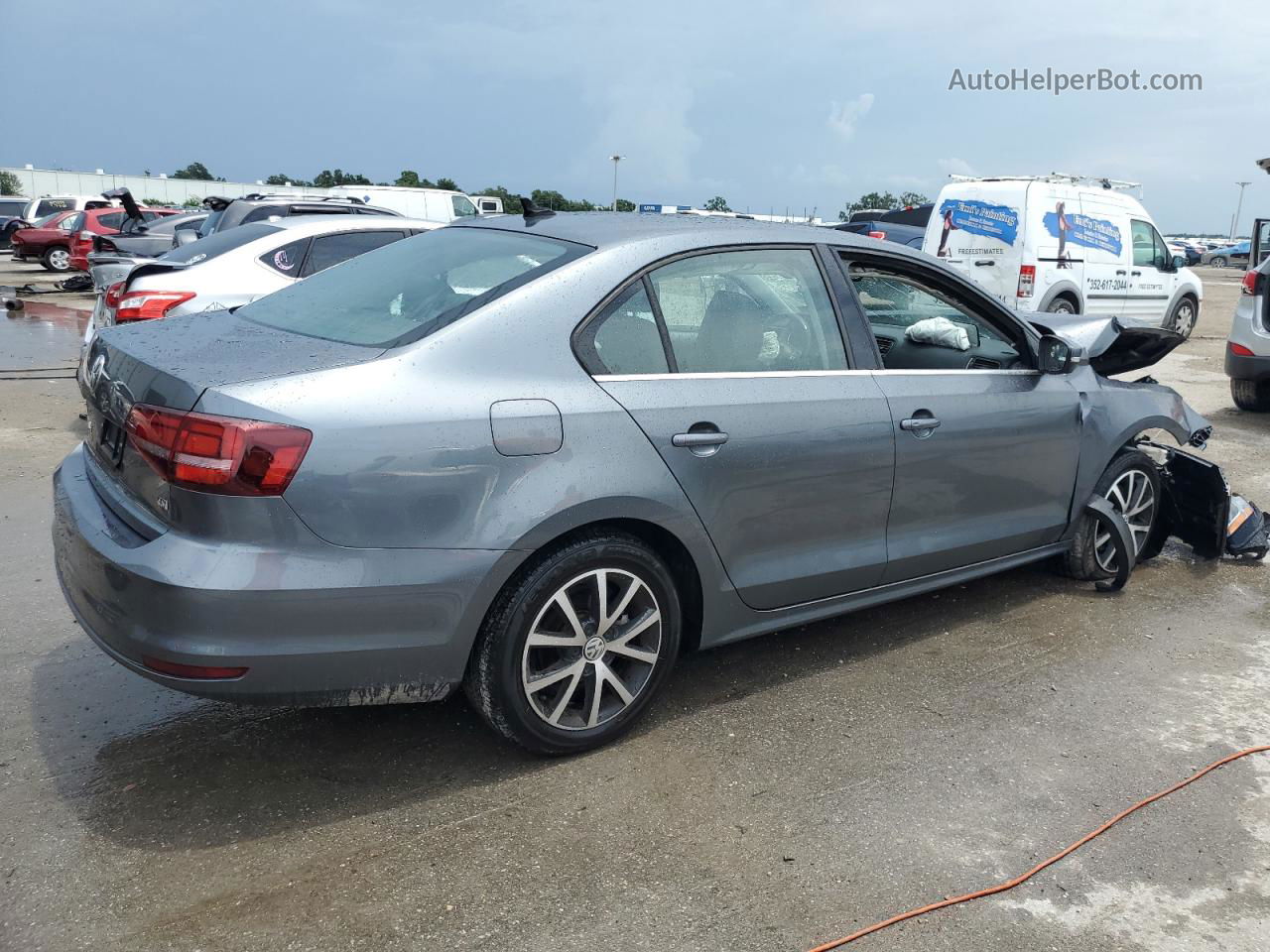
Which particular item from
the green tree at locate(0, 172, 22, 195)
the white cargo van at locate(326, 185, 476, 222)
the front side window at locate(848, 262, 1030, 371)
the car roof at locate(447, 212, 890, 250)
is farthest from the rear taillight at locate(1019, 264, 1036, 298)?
the green tree at locate(0, 172, 22, 195)

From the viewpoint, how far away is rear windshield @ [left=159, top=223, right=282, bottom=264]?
7.15 m

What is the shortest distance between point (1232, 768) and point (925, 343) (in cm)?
209

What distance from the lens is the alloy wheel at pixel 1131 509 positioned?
16.3ft

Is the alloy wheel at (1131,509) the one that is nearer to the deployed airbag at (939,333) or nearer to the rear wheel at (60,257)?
the deployed airbag at (939,333)

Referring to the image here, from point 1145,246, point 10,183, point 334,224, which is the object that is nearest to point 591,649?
point 334,224

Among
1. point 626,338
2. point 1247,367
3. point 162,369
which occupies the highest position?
point 626,338

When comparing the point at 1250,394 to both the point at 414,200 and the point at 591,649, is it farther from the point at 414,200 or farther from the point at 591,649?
the point at 414,200

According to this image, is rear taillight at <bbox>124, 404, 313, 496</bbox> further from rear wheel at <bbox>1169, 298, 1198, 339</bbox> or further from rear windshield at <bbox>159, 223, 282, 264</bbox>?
rear wheel at <bbox>1169, 298, 1198, 339</bbox>

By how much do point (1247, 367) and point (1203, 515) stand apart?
452 cm

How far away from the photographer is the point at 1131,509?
16.7ft

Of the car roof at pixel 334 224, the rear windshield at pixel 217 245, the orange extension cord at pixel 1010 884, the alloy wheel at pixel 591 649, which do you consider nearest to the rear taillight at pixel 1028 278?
the car roof at pixel 334 224

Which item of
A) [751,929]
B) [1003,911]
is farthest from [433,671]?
[1003,911]

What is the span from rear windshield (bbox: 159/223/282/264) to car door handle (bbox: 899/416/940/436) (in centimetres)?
519

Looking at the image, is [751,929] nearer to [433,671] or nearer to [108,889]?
[433,671]
